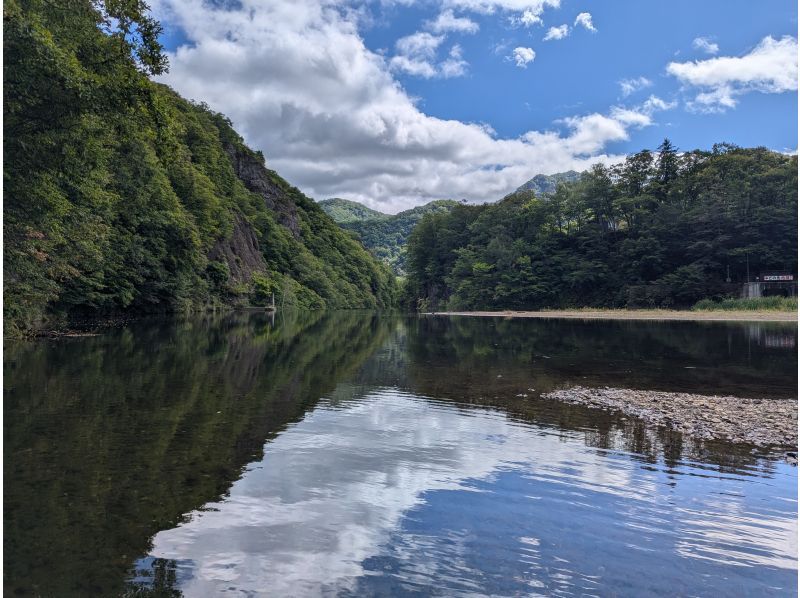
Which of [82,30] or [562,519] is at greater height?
[82,30]

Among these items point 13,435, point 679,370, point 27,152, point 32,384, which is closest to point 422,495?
point 13,435

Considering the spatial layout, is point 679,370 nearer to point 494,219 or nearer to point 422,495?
point 422,495

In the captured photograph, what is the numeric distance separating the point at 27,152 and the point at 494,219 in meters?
96.7

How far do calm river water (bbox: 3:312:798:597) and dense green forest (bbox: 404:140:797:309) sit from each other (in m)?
68.9

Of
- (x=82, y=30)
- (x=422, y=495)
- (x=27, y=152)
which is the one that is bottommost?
(x=422, y=495)

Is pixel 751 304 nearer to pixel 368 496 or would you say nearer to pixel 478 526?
pixel 478 526

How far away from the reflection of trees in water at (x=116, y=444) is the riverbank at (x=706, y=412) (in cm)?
836

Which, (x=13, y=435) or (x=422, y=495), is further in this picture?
(x=13, y=435)

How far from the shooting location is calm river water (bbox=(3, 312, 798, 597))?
5270 millimetres

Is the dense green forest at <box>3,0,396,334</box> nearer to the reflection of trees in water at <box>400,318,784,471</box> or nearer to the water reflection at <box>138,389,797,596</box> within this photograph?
the water reflection at <box>138,389,797,596</box>

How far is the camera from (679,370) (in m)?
20.2

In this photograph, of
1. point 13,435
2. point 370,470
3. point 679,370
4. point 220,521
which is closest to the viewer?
point 220,521

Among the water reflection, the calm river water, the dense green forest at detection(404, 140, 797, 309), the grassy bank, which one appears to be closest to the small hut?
the dense green forest at detection(404, 140, 797, 309)

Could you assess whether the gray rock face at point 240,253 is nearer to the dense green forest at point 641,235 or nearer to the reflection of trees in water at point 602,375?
the dense green forest at point 641,235
